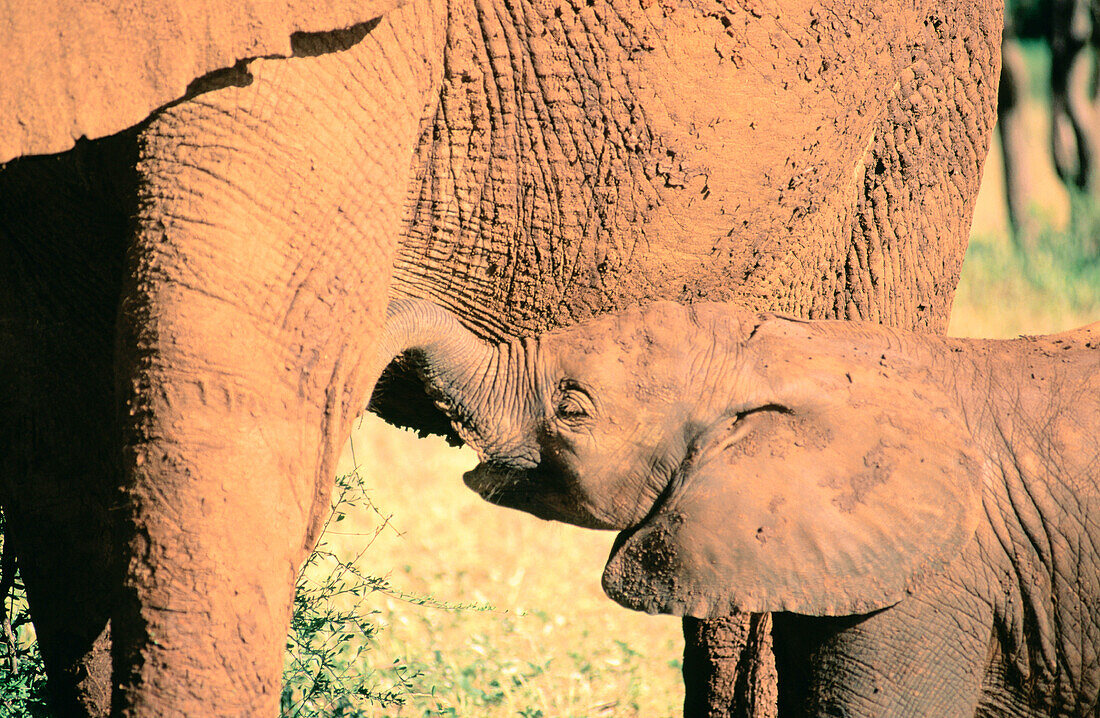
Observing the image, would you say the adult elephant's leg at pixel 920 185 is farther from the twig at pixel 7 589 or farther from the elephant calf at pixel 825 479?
the twig at pixel 7 589

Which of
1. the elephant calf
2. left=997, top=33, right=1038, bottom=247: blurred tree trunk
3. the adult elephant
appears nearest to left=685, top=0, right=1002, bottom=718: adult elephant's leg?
the adult elephant

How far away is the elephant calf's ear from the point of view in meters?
2.19

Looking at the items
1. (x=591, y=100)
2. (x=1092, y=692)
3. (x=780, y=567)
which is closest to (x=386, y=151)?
(x=591, y=100)

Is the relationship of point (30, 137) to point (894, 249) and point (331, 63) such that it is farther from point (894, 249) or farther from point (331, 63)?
point (894, 249)

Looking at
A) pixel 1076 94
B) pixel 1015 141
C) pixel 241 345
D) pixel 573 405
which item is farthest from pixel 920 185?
pixel 1076 94

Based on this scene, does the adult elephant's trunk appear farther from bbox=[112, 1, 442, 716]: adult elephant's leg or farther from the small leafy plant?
the small leafy plant

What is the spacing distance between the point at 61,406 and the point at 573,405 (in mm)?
1145

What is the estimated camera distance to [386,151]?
6.86 ft

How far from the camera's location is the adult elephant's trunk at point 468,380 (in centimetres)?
223

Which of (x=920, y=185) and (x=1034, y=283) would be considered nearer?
(x=920, y=185)

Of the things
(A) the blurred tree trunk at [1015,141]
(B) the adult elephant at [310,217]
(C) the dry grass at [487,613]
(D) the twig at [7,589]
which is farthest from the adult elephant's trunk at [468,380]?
(A) the blurred tree trunk at [1015,141]

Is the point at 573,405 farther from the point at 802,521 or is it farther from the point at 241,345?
the point at 241,345

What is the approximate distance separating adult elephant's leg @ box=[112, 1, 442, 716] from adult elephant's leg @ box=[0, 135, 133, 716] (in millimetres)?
312

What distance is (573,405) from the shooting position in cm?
221
